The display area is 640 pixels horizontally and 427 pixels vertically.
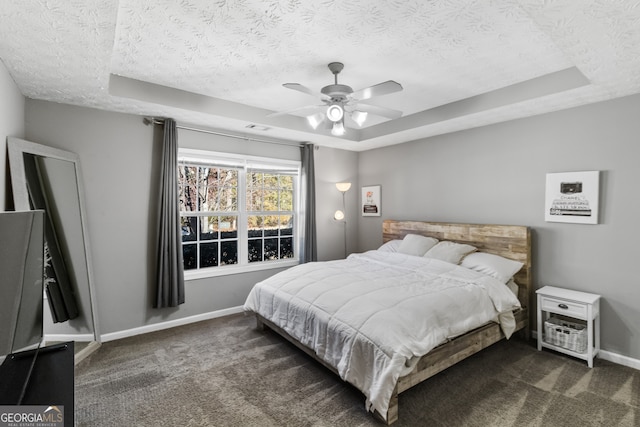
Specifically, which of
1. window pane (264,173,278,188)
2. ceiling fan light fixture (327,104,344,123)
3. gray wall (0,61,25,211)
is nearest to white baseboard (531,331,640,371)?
ceiling fan light fixture (327,104,344,123)

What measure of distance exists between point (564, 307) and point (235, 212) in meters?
3.92

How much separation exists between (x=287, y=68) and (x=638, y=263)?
3.62 meters

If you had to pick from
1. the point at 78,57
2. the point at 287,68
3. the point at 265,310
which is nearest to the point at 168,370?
the point at 265,310

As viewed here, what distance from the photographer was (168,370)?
9.11 ft

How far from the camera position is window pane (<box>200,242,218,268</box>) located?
4.17 metres

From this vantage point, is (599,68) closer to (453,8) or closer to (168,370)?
(453,8)

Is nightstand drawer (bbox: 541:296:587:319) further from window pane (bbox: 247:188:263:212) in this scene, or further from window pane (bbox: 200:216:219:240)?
window pane (bbox: 200:216:219:240)

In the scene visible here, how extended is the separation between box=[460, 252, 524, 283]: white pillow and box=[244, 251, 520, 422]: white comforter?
16 centimetres

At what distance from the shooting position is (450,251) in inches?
148

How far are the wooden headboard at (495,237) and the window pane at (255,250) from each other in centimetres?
222

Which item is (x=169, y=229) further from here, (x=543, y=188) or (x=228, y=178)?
(x=543, y=188)

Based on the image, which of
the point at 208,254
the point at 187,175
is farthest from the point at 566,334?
the point at 187,175

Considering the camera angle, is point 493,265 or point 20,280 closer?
point 20,280

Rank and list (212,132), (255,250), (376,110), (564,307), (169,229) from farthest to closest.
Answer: (255,250), (212,132), (169,229), (564,307), (376,110)
